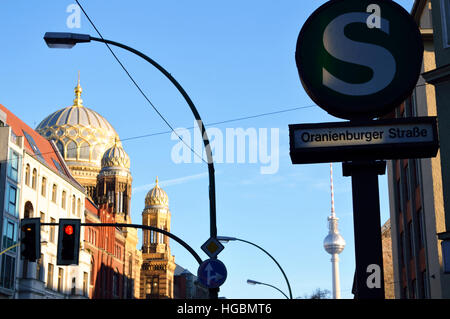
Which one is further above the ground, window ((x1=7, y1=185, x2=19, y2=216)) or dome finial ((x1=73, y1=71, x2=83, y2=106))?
dome finial ((x1=73, y1=71, x2=83, y2=106))

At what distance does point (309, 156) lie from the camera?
37.6ft

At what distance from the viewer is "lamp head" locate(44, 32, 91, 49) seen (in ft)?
56.2

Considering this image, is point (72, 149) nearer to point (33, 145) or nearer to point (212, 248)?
point (33, 145)

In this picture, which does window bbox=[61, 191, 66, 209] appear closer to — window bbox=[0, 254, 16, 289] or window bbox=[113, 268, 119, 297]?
window bbox=[0, 254, 16, 289]

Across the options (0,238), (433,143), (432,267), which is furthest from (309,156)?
(0,238)

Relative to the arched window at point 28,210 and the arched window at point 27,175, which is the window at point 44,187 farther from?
the arched window at point 27,175

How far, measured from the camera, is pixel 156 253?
12694 cm

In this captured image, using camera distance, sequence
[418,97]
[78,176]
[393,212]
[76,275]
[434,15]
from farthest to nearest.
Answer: [78,176]
[76,275]
[393,212]
[418,97]
[434,15]

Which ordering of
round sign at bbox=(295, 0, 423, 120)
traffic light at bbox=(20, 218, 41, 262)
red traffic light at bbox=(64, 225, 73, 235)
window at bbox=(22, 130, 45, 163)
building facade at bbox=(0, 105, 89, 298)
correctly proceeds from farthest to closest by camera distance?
window at bbox=(22, 130, 45, 163) < building facade at bbox=(0, 105, 89, 298) < traffic light at bbox=(20, 218, 41, 262) < red traffic light at bbox=(64, 225, 73, 235) < round sign at bbox=(295, 0, 423, 120)

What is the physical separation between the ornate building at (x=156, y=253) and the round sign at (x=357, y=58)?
113015 millimetres

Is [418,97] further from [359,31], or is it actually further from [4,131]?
[4,131]

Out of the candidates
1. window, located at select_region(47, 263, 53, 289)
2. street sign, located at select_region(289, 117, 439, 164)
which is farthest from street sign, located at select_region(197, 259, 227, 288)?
window, located at select_region(47, 263, 53, 289)

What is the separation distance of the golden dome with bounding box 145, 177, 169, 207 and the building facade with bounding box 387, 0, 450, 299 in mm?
90930
